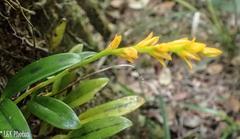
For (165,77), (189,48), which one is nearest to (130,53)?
(189,48)

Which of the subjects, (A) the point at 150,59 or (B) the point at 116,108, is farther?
(A) the point at 150,59

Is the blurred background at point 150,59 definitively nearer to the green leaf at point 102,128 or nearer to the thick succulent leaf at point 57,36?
the thick succulent leaf at point 57,36

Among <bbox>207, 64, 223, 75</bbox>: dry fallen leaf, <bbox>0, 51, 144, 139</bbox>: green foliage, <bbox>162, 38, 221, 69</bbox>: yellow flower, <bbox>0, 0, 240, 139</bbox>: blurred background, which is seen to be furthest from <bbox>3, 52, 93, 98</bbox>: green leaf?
<bbox>207, 64, 223, 75</bbox>: dry fallen leaf

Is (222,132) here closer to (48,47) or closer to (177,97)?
A: (177,97)

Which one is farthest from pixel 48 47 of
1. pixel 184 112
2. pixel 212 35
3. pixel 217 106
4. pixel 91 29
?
pixel 212 35

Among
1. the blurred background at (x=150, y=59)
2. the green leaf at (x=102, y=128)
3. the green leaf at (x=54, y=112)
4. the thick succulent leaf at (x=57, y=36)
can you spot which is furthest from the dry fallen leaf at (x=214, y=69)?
the green leaf at (x=54, y=112)

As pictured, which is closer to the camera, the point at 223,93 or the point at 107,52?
the point at 107,52

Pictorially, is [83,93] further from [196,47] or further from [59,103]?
[196,47]
